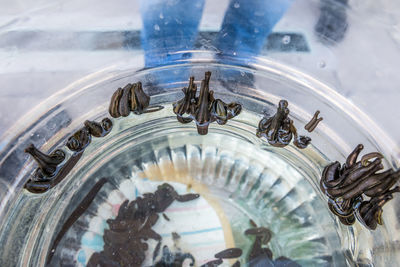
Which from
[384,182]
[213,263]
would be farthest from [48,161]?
[384,182]

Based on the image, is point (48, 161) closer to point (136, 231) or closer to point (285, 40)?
point (136, 231)

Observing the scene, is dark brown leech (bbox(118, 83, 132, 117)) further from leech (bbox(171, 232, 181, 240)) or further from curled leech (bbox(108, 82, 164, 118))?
leech (bbox(171, 232, 181, 240))

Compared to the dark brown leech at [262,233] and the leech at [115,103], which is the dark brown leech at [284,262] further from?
the leech at [115,103]

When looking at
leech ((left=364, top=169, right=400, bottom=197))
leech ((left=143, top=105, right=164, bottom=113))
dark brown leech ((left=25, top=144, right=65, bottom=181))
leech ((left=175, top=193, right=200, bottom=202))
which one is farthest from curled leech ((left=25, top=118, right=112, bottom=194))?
leech ((left=364, top=169, right=400, bottom=197))

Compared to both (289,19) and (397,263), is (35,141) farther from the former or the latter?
(397,263)

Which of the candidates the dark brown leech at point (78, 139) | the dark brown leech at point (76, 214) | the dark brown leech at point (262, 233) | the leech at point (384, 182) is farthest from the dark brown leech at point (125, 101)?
the leech at point (384, 182)

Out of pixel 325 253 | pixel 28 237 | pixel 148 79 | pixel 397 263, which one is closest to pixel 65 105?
pixel 148 79
